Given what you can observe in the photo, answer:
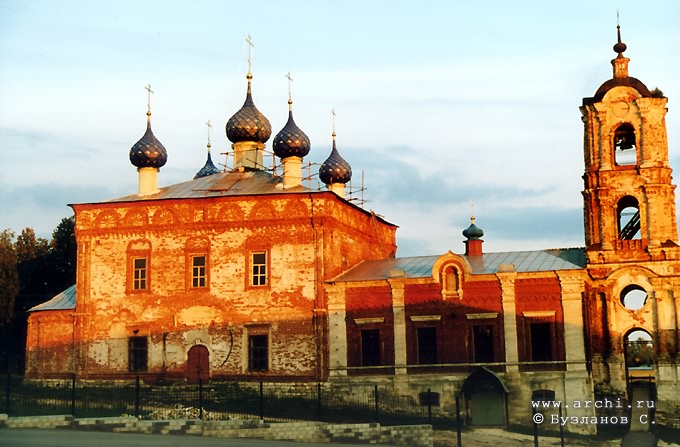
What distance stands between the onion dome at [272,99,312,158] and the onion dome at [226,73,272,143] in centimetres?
200

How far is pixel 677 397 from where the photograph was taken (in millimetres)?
28938

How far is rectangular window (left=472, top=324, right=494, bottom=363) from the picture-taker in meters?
30.6

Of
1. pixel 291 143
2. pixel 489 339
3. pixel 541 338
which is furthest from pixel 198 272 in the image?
pixel 541 338

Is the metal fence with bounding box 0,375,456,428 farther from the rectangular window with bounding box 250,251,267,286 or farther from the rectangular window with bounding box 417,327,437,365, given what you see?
the rectangular window with bounding box 250,251,267,286

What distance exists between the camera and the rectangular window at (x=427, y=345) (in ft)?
102

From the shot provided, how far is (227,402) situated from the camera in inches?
1240

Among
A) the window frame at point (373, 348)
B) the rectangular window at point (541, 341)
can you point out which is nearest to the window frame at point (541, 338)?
the rectangular window at point (541, 341)

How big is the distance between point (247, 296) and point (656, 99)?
592 inches

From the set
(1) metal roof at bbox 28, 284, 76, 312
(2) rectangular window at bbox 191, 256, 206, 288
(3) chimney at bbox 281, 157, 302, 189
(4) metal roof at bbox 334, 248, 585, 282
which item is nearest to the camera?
(4) metal roof at bbox 334, 248, 585, 282

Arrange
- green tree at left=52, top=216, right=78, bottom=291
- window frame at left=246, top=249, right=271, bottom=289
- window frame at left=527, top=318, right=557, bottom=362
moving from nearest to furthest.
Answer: window frame at left=527, top=318, right=557, bottom=362 → window frame at left=246, top=249, right=271, bottom=289 → green tree at left=52, top=216, right=78, bottom=291

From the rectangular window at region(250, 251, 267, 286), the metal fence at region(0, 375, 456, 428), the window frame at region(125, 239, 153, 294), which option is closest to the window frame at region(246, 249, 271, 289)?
the rectangular window at region(250, 251, 267, 286)

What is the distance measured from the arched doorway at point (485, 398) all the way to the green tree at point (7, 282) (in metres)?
24.4

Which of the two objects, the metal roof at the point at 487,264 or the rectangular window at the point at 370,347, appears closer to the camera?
the metal roof at the point at 487,264

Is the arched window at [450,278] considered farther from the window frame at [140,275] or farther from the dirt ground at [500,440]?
the window frame at [140,275]
